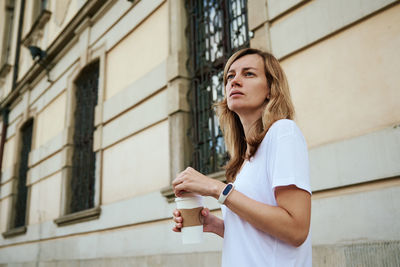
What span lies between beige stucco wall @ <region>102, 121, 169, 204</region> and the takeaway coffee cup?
340 cm

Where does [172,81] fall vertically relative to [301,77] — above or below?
above

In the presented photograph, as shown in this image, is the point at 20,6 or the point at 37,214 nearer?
the point at 37,214

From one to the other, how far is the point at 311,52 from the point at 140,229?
3.39m

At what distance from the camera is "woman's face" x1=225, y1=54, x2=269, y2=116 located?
1.70 m

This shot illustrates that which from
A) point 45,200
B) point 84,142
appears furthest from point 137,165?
point 45,200

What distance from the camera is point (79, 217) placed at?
673 centimetres

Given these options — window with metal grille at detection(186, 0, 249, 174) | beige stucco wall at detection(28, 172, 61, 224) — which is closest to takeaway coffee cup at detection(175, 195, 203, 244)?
window with metal grille at detection(186, 0, 249, 174)

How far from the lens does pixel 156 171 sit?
208 inches

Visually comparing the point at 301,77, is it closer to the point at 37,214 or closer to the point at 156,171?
the point at 156,171

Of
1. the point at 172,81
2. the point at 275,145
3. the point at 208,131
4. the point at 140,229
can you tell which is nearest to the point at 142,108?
the point at 172,81

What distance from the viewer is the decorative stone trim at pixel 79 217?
6.31 metres

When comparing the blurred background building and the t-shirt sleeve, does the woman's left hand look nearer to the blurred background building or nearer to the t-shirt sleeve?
the t-shirt sleeve

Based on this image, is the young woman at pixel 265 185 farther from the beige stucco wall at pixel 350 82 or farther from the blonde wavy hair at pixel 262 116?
the beige stucco wall at pixel 350 82

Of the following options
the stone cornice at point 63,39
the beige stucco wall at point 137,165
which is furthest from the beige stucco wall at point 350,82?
the stone cornice at point 63,39
